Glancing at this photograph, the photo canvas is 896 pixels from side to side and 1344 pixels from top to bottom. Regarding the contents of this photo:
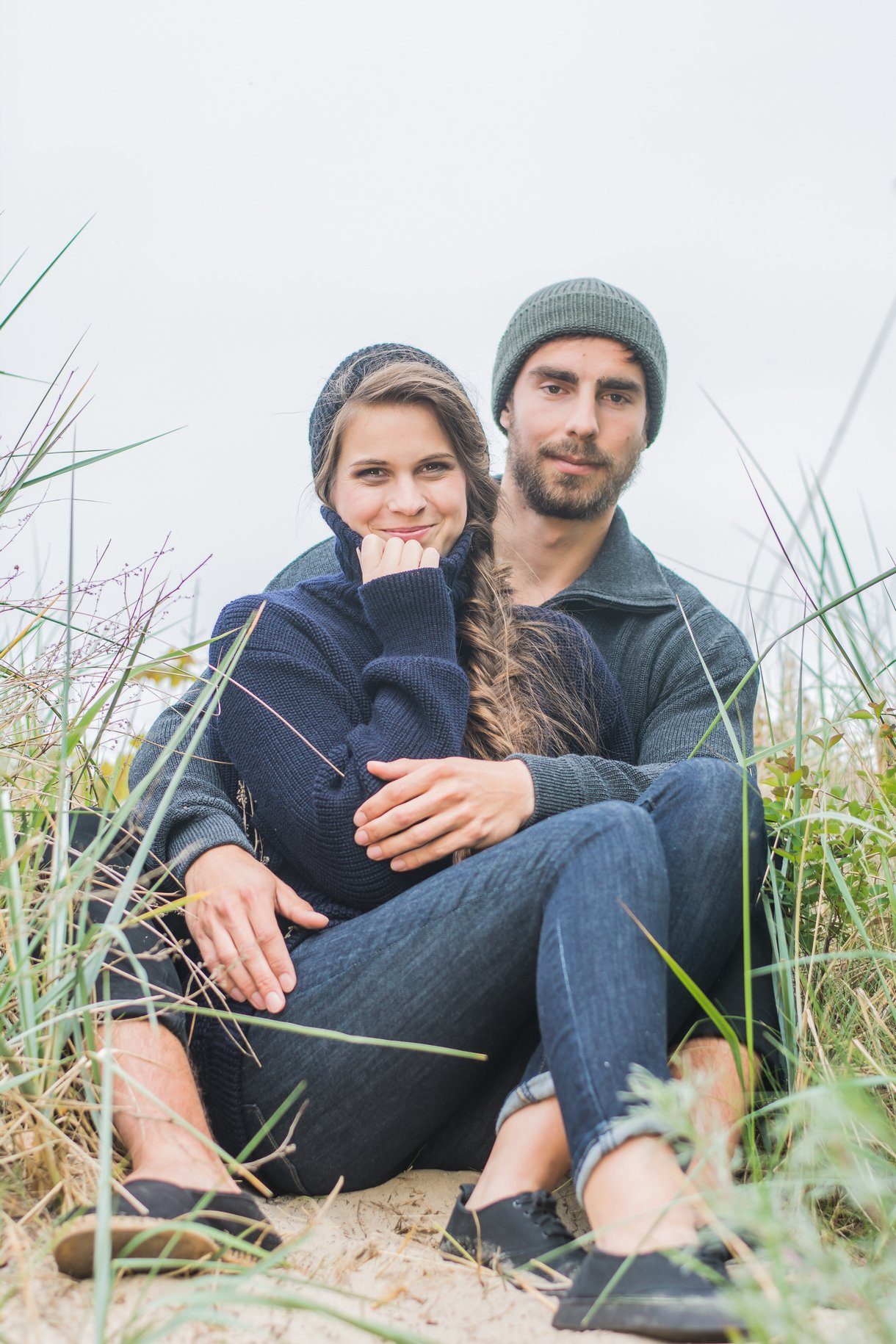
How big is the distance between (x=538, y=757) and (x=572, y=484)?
1.37m

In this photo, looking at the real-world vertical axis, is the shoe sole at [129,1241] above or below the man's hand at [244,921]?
below

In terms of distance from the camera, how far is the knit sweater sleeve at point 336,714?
1889mm

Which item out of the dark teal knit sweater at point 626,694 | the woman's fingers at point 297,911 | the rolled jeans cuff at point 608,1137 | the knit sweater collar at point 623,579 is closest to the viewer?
the rolled jeans cuff at point 608,1137

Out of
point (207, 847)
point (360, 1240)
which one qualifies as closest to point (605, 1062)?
point (360, 1240)

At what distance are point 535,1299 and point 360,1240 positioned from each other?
32 centimetres

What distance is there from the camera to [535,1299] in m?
1.38

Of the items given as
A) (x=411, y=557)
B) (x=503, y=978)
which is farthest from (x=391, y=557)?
(x=503, y=978)

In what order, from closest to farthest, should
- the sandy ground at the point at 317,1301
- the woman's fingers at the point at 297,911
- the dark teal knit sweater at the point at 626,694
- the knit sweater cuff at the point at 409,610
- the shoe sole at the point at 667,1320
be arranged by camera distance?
the sandy ground at the point at 317,1301
the shoe sole at the point at 667,1320
the woman's fingers at the point at 297,911
the dark teal knit sweater at the point at 626,694
the knit sweater cuff at the point at 409,610

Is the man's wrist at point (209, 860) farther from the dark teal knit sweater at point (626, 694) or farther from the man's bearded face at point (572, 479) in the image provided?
the man's bearded face at point (572, 479)

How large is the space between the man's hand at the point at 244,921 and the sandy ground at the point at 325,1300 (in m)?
0.32

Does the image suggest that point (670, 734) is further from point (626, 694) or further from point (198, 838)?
point (198, 838)

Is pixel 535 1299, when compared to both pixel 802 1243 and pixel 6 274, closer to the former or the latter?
pixel 802 1243

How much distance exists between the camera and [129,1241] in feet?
4.02

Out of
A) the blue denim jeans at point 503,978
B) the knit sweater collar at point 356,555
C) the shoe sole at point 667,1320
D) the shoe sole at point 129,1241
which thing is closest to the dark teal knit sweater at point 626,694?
the blue denim jeans at point 503,978
